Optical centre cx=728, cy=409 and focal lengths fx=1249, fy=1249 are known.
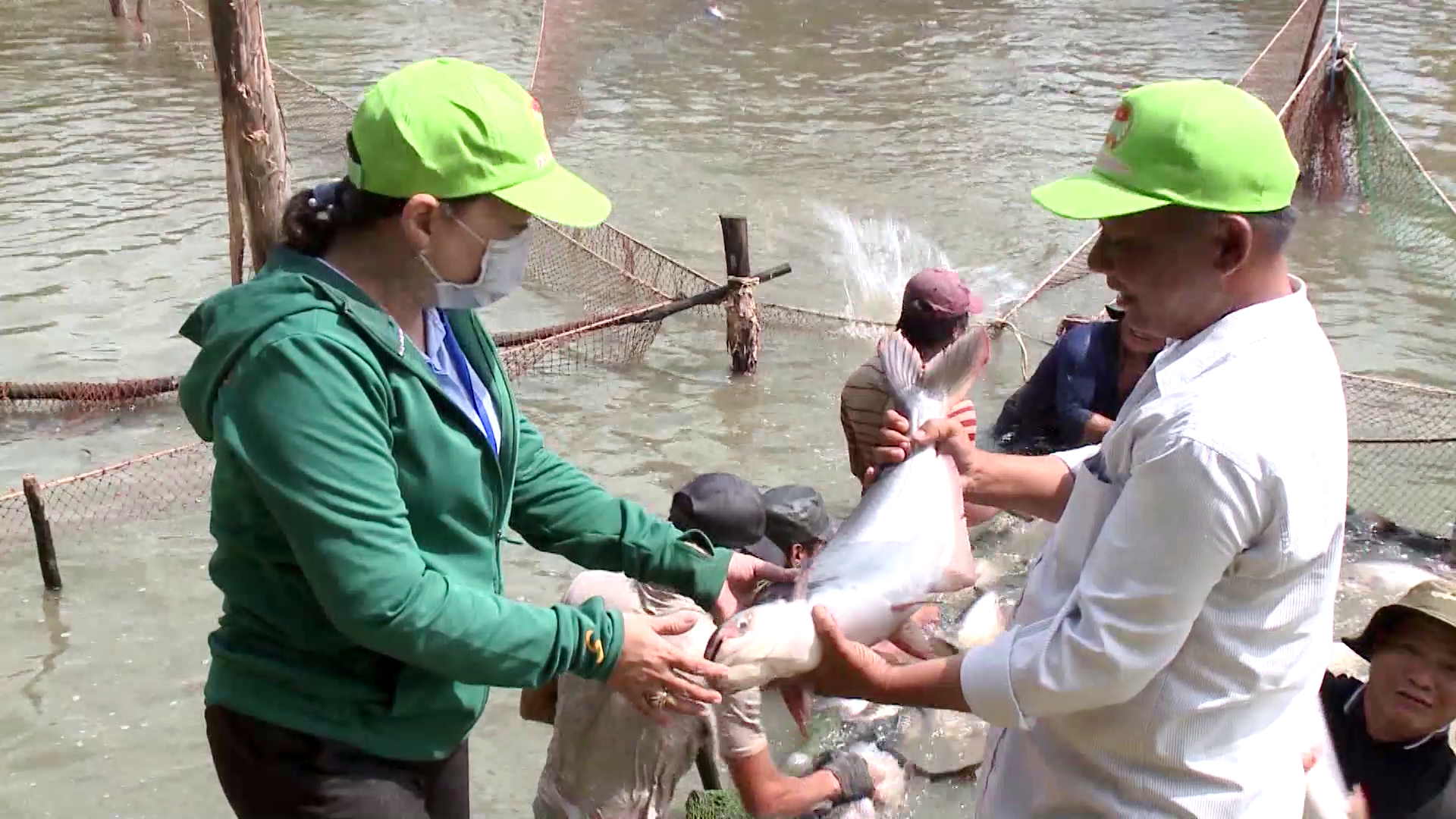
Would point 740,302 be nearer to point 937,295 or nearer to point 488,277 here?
point 937,295

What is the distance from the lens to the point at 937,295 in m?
5.04

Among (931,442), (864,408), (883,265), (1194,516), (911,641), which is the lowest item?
(883,265)

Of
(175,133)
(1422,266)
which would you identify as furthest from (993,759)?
(175,133)

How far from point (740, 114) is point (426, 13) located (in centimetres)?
833

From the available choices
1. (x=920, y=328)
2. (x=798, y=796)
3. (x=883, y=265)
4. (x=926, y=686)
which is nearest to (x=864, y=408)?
(x=920, y=328)

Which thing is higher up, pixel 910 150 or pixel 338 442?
pixel 338 442

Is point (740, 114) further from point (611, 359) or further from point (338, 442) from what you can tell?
point (338, 442)

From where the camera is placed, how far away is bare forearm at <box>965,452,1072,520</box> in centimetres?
327

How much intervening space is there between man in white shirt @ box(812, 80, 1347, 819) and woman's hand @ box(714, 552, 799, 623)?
3.03ft

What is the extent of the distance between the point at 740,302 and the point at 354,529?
20.7 feet

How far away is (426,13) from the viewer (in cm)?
2178

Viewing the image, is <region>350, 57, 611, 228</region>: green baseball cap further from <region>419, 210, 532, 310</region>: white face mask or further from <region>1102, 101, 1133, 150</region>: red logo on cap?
<region>1102, 101, 1133, 150</region>: red logo on cap

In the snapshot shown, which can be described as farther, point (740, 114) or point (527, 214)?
point (740, 114)

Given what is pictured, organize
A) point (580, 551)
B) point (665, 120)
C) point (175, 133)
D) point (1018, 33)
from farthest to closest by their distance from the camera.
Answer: point (1018, 33), point (665, 120), point (175, 133), point (580, 551)
